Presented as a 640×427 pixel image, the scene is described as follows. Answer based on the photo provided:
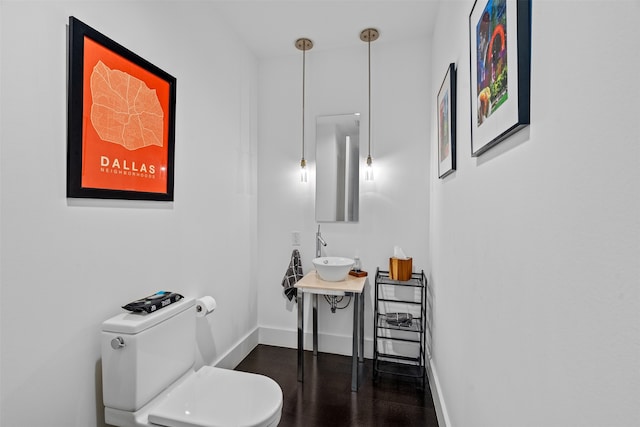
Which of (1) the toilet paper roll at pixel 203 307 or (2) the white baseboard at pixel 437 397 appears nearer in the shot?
(2) the white baseboard at pixel 437 397

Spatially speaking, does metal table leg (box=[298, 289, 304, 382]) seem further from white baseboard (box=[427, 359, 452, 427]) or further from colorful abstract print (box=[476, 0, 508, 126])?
colorful abstract print (box=[476, 0, 508, 126])

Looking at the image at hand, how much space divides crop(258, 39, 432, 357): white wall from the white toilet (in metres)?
1.35

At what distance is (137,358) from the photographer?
130 cm

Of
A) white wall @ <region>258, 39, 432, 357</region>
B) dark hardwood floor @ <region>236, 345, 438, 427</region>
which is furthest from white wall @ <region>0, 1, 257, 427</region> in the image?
white wall @ <region>258, 39, 432, 357</region>

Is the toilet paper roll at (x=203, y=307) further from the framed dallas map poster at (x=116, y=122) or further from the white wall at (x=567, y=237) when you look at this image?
the white wall at (x=567, y=237)

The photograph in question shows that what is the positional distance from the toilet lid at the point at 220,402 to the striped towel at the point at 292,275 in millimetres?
1111

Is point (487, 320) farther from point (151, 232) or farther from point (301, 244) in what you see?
point (301, 244)

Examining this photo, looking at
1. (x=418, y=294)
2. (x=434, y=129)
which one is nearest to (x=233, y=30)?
(x=434, y=129)

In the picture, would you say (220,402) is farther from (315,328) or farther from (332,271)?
(315,328)

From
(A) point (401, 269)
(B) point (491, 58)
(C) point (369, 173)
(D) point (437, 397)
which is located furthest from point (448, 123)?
(D) point (437, 397)

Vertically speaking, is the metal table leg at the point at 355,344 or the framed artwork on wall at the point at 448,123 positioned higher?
the framed artwork on wall at the point at 448,123

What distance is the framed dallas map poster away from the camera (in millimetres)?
1226

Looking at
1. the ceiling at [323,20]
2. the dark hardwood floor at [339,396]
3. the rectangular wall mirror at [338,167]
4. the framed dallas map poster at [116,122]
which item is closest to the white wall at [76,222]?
the framed dallas map poster at [116,122]

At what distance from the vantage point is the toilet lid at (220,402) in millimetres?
1249
